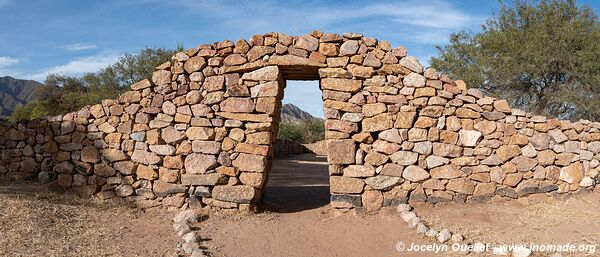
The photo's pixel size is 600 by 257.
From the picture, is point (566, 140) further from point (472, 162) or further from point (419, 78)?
point (419, 78)

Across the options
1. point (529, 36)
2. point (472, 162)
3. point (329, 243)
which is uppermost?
point (529, 36)

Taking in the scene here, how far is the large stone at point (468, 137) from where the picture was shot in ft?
25.4

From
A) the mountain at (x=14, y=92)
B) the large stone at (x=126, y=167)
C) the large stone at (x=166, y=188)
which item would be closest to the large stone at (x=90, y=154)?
the large stone at (x=126, y=167)

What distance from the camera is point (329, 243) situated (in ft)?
21.5

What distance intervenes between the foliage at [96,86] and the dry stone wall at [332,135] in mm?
12188

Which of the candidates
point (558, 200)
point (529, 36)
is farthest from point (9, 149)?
point (529, 36)

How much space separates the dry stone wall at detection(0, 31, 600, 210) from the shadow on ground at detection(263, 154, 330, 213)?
106cm

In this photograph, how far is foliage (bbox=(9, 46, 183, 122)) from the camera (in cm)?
1975

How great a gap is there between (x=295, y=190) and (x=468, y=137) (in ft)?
14.7

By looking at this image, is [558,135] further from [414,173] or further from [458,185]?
[414,173]

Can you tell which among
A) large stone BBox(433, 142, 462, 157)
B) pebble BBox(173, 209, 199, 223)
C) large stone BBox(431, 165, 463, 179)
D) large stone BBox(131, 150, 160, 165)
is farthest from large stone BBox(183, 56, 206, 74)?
large stone BBox(431, 165, 463, 179)

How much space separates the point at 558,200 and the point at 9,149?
33.5ft

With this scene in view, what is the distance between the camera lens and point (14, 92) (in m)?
53.8

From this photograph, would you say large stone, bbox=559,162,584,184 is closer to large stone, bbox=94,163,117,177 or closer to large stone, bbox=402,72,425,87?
large stone, bbox=402,72,425,87
